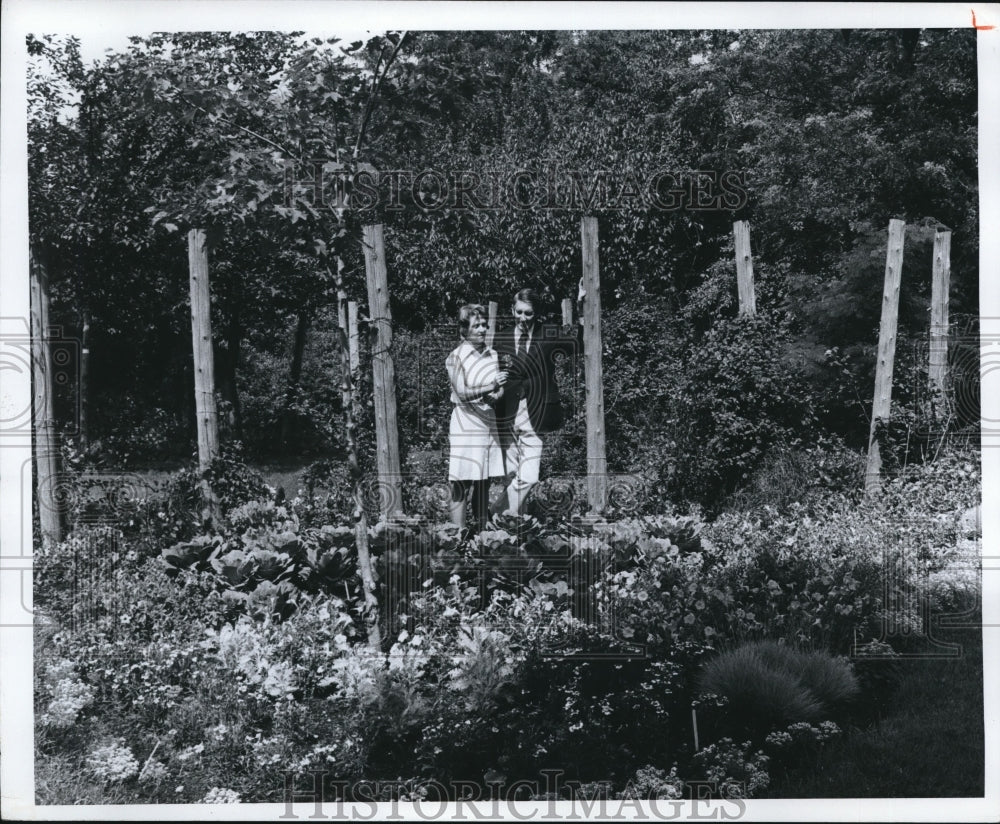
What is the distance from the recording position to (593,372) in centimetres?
442

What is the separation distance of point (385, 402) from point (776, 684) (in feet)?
6.71

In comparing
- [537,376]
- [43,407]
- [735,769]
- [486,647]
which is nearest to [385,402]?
[537,376]

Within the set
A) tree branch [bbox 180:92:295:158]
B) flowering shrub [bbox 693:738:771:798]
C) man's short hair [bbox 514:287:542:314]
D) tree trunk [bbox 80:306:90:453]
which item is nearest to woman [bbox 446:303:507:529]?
man's short hair [bbox 514:287:542:314]

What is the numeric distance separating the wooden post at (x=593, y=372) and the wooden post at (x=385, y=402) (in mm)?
845

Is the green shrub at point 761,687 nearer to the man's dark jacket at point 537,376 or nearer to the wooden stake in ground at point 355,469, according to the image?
the man's dark jacket at point 537,376

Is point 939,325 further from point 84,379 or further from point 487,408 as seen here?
point 84,379

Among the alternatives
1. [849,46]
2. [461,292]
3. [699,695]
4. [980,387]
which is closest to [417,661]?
[699,695]

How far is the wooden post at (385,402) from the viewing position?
4.33 m

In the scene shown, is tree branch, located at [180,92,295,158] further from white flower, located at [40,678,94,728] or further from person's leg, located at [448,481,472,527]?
white flower, located at [40,678,94,728]

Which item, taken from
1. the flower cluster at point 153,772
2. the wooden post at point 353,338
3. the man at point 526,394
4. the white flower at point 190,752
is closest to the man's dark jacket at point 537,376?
the man at point 526,394

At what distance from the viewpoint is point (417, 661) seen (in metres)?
4.24

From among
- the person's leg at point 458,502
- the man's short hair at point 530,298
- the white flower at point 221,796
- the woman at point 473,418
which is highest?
the man's short hair at point 530,298

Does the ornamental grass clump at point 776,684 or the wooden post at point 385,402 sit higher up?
the wooden post at point 385,402

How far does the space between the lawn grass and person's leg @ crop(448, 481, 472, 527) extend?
5.59ft
